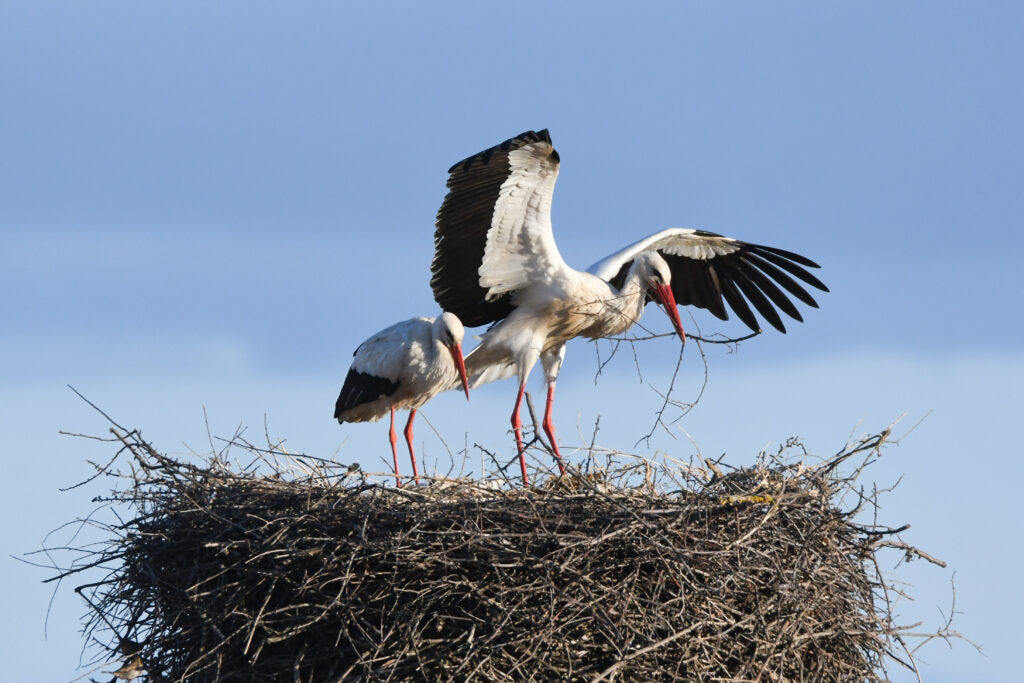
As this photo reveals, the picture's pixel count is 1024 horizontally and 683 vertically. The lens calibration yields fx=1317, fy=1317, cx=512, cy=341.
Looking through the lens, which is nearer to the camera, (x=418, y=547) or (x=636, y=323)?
(x=418, y=547)

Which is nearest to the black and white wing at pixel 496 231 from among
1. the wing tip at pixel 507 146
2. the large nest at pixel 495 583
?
the wing tip at pixel 507 146

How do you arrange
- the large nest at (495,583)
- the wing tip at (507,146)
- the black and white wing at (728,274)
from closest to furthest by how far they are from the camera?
the large nest at (495,583) < the wing tip at (507,146) < the black and white wing at (728,274)

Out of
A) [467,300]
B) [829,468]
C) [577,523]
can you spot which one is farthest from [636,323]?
[577,523]

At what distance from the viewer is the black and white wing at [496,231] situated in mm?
6629

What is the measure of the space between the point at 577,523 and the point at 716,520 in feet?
1.89

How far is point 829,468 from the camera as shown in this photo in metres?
5.66

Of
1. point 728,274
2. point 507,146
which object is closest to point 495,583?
point 507,146

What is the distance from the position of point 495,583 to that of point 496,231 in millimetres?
2554

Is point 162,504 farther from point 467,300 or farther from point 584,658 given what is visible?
point 467,300

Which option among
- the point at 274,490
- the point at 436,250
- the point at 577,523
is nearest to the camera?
the point at 577,523

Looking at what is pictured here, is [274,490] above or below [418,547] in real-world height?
above

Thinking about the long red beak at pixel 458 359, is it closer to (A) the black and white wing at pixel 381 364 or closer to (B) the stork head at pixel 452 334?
(B) the stork head at pixel 452 334

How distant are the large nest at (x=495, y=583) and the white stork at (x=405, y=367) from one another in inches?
76.5

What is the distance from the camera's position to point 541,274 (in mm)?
7312
